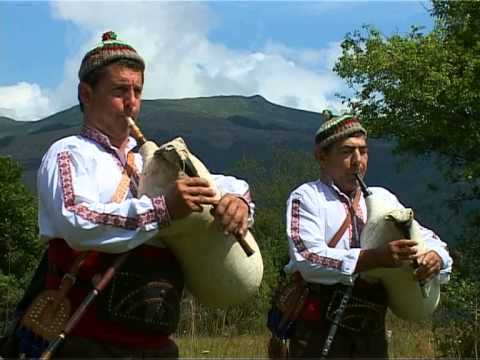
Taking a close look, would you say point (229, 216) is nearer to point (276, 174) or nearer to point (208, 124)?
point (276, 174)

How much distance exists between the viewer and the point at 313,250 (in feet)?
12.1

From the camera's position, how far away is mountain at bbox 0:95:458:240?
123 meters

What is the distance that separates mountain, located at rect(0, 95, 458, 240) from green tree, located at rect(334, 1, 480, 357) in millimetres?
78844

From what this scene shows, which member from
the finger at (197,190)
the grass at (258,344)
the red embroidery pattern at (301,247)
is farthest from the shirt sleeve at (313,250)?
the grass at (258,344)

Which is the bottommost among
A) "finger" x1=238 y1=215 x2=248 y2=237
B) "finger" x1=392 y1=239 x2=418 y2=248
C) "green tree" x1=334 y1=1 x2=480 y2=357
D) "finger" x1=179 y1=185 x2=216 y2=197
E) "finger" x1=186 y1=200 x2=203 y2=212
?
"finger" x1=392 y1=239 x2=418 y2=248

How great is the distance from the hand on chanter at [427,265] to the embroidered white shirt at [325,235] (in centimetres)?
10

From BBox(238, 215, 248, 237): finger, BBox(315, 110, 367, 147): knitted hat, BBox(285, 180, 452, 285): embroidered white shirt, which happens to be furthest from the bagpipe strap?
BBox(238, 215, 248, 237): finger

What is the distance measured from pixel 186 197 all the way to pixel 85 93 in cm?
58

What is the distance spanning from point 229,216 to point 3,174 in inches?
897

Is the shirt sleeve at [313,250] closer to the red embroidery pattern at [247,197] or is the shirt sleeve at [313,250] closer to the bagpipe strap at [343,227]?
the bagpipe strap at [343,227]

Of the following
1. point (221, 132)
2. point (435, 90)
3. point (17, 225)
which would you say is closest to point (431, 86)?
point (435, 90)

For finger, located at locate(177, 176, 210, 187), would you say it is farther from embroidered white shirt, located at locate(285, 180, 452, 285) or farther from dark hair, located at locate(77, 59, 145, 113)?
embroidered white shirt, located at locate(285, 180, 452, 285)

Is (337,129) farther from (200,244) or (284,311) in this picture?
(200,244)

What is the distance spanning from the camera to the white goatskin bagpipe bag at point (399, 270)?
3.51 meters
